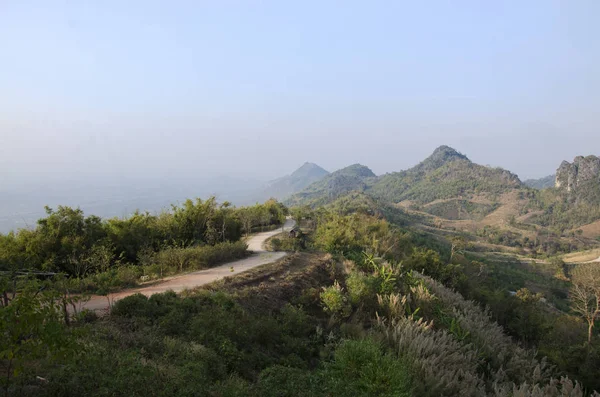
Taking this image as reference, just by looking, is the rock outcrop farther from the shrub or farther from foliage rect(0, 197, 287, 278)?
the shrub

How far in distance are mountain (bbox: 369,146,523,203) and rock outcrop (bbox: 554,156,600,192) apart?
1589 cm

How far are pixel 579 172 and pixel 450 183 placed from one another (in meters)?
44.7

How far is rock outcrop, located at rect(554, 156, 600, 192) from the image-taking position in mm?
121938

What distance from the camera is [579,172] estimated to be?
125m

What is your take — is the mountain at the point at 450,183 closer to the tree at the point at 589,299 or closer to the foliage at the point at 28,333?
the tree at the point at 589,299

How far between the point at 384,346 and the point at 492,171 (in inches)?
6759

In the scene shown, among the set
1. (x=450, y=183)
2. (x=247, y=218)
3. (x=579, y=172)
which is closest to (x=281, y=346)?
(x=247, y=218)

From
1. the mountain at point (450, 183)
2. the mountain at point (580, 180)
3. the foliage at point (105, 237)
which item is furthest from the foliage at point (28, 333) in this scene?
the mountain at point (450, 183)

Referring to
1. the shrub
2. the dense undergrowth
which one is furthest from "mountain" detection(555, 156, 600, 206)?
the shrub

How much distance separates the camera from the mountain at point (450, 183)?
460ft

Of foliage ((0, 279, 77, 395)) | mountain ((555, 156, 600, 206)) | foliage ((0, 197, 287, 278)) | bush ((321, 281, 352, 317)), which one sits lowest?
mountain ((555, 156, 600, 206))

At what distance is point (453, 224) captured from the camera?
103750 millimetres

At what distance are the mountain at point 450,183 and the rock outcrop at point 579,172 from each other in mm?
15886

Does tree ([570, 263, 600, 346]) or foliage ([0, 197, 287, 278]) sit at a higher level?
foliage ([0, 197, 287, 278])
